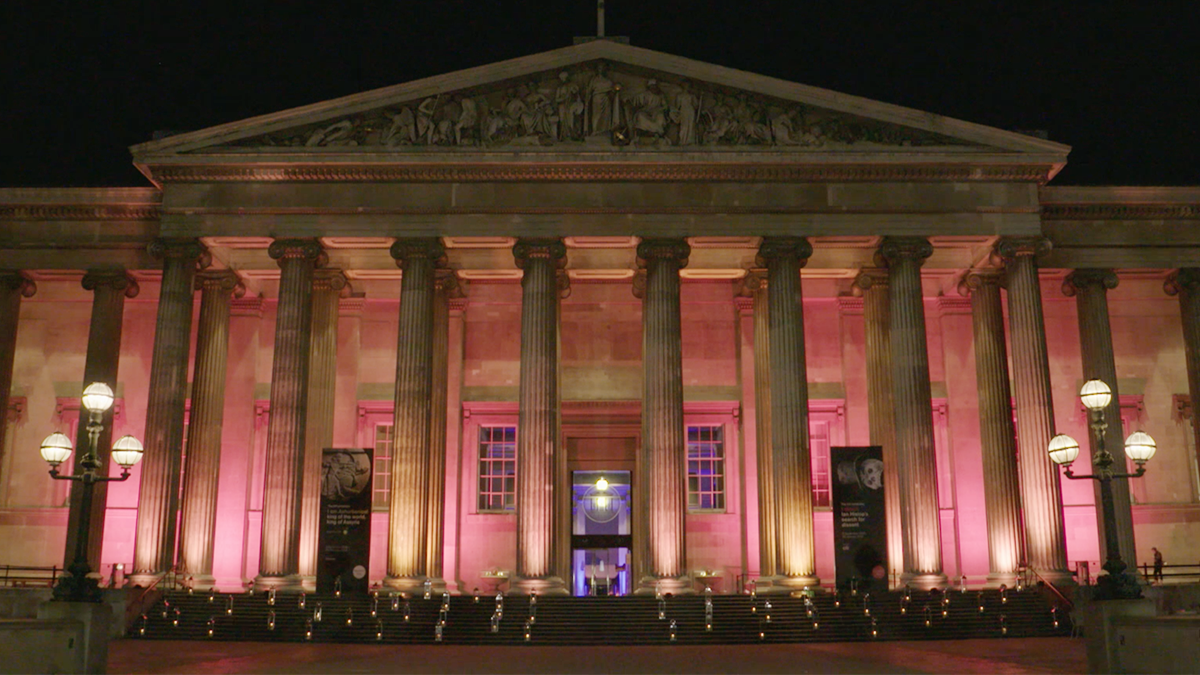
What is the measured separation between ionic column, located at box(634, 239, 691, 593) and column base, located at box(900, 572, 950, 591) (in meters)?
6.26

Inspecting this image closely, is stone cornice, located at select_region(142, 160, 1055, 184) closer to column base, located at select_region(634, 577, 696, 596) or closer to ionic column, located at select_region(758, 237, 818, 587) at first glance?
ionic column, located at select_region(758, 237, 818, 587)

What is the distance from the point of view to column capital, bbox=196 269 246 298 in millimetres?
34562

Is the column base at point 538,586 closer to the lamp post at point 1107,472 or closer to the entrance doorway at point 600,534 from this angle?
the entrance doorway at point 600,534

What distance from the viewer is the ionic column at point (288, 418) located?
101 ft

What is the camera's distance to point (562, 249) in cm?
3244

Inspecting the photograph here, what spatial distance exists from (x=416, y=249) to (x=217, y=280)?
273 inches

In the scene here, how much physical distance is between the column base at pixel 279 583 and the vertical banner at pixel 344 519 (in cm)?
140

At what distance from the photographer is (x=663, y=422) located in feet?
103

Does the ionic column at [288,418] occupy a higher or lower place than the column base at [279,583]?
higher

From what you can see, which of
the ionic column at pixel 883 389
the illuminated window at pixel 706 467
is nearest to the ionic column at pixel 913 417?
the ionic column at pixel 883 389

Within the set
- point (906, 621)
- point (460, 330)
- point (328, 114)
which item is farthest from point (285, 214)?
point (906, 621)

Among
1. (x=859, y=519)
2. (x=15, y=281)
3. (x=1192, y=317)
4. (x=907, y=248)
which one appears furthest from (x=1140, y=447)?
(x=15, y=281)

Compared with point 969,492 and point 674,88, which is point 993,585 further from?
point 674,88

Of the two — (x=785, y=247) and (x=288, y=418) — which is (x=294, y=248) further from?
(x=785, y=247)
